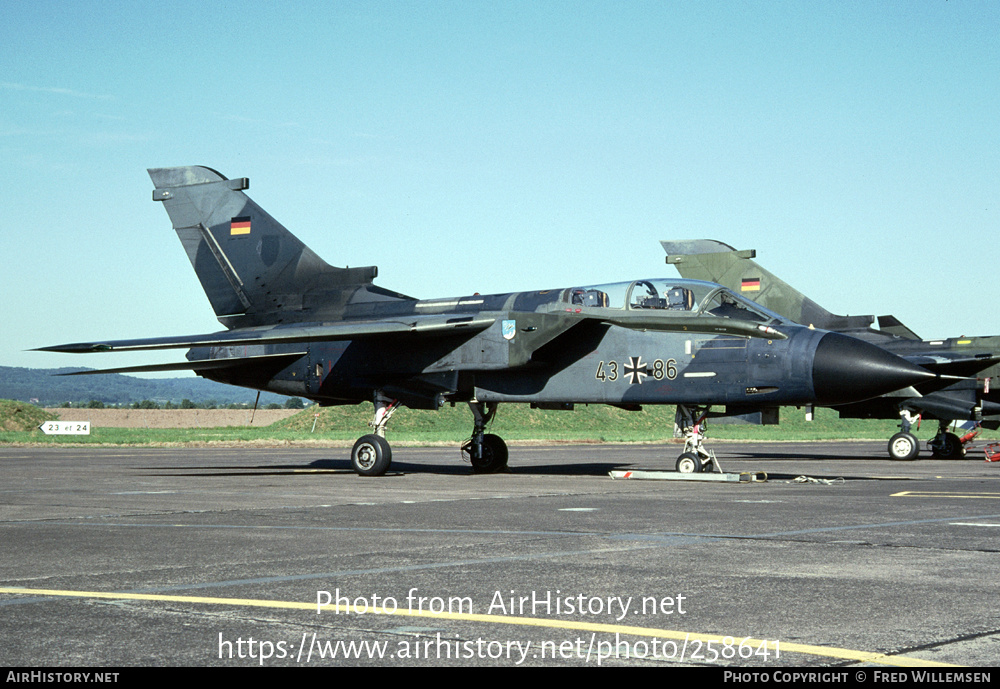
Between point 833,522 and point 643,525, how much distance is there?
1.90m

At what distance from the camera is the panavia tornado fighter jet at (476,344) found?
53.8ft

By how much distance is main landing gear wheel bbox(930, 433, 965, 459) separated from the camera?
3034cm

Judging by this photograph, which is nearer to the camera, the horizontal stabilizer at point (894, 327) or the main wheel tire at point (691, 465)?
the main wheel tire at point (691, 465)

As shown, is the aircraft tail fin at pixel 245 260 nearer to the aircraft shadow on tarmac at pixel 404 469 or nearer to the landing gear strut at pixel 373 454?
the aircraft shadow on tarmac at pixel 404 469

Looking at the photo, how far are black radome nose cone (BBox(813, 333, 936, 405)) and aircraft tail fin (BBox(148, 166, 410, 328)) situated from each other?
358 inches

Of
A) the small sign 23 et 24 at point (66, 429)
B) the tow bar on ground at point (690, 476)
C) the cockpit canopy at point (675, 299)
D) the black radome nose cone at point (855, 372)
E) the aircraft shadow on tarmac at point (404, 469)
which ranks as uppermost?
the cockpit canopy at point (675, 299)

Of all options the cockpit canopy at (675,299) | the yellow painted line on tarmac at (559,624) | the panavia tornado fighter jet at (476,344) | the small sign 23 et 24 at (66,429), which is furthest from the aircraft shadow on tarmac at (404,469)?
the small sign 23 et 24 at (66,429)

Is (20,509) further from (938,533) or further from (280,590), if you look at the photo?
(938,533)

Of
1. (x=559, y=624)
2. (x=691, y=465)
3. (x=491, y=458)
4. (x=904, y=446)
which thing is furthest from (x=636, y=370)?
(x=904, y=446)

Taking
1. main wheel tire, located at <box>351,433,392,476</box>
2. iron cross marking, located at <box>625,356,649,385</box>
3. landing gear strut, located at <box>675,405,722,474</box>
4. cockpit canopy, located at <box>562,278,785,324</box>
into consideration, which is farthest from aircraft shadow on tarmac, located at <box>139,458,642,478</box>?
cockpit canopy, located at <box>562,278,785,324</box>

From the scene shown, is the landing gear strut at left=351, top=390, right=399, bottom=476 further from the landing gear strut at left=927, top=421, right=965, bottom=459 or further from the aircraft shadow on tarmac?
the landing gear strut at left=927, top=421, right=965, bottom=459

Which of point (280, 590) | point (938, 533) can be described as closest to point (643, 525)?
point (938, 533)

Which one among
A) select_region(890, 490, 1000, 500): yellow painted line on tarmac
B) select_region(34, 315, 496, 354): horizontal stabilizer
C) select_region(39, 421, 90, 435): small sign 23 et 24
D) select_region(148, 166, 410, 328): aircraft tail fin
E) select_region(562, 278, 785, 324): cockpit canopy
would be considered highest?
select_region(148, 166, 410, 328): aircraft tail fin

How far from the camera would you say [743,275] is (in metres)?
31.2
